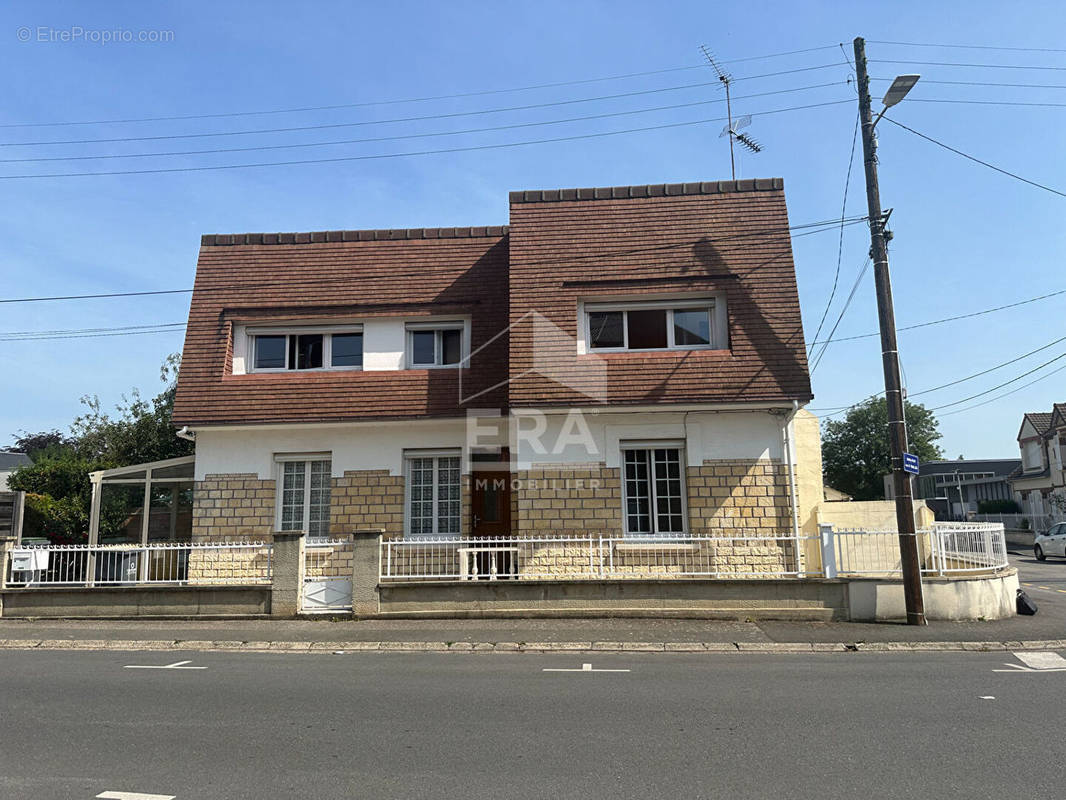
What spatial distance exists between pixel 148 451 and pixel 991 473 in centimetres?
5564

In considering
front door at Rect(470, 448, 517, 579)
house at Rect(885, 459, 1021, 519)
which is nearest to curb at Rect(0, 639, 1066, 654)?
front door at Rect(470, 448, 517, 579)

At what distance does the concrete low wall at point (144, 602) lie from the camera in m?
12.4

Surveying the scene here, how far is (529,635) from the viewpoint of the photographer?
430 inches

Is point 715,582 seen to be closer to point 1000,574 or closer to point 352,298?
point 1000,574

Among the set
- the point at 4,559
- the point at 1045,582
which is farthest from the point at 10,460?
the point at 1045,582

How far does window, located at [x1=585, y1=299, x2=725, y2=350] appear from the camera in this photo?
14.5 m

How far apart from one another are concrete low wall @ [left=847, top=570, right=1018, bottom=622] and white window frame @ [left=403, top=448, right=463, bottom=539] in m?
7.02

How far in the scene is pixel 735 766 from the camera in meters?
5.13

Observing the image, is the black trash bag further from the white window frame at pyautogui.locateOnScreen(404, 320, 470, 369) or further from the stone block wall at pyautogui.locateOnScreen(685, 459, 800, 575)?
the white window frame at pyautogui.locateOnScreen(404, 320, 470, 369)

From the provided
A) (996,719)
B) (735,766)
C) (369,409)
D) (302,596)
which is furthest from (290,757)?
(369,409)

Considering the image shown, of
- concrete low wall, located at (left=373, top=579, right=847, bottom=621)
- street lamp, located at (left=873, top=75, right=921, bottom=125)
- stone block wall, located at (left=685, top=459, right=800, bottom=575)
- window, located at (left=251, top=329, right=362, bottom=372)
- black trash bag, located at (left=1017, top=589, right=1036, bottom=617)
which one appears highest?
street lamp, located at (left=873, top=75, right=921, bottom=125)

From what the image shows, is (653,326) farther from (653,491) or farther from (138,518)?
(138,518)

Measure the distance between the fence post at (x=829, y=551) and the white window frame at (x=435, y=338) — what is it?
7.55 meters

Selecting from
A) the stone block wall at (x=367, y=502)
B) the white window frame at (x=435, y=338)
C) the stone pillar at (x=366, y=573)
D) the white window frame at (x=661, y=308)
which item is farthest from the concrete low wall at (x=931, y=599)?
the white window frame at (x=435, y=338)
